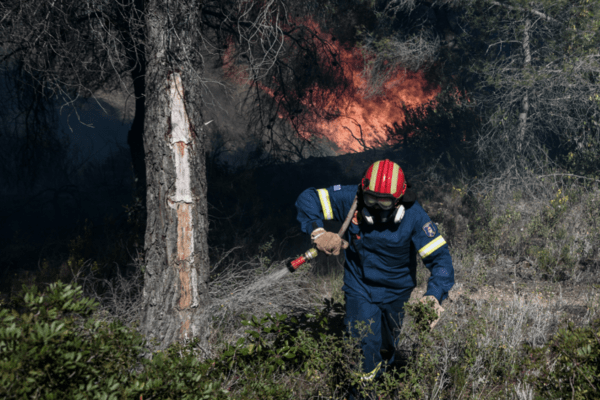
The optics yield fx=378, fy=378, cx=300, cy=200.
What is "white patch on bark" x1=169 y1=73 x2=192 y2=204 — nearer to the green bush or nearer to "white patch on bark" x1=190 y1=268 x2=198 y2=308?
"white patch on bark" x1=190 y1=268 x2=198 y2=308

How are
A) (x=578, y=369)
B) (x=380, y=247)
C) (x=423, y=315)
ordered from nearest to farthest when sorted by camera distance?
(x=578, y=369) < (x=423, y=315) < (x=380, y=247)

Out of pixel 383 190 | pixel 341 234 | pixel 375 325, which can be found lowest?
pixel 375 325

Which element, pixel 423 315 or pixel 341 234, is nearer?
pixel 423 315

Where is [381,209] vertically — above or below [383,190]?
below

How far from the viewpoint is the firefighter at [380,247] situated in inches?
104

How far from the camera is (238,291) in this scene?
4.29 m

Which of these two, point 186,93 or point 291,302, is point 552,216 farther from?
point 186,93

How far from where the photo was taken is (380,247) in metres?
2.87

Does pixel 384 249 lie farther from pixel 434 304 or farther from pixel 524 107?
pixel 524 107

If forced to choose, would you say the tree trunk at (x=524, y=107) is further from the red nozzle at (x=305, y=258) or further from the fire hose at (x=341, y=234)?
the red nozzle at (x=305, y=258)

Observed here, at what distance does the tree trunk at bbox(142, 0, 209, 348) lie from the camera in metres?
3.12

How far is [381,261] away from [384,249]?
116 millimetres

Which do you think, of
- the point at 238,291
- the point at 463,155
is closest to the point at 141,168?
the point at 238,291

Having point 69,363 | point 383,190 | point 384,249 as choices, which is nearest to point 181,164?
point 383,190
